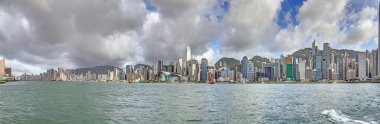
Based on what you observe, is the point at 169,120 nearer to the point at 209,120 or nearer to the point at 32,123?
the point at 209,120

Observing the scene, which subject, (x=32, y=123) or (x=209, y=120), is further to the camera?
(x=209, y=120)

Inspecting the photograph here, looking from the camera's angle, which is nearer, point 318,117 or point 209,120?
point 209,120

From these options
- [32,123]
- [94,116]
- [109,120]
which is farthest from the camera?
[94,116]

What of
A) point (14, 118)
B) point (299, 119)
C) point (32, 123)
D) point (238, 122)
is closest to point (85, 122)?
point (32, 123)

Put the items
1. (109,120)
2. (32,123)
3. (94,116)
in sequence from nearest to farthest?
1. (32,123)
2. (109,120)
3. (94,116)

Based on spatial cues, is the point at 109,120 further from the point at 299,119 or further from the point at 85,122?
the point at 299,119

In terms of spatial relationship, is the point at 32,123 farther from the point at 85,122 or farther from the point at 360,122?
the point at 360,122

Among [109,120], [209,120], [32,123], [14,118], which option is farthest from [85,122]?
[209,120]

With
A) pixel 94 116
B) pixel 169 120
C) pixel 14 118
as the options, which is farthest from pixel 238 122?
pixel 14 118
